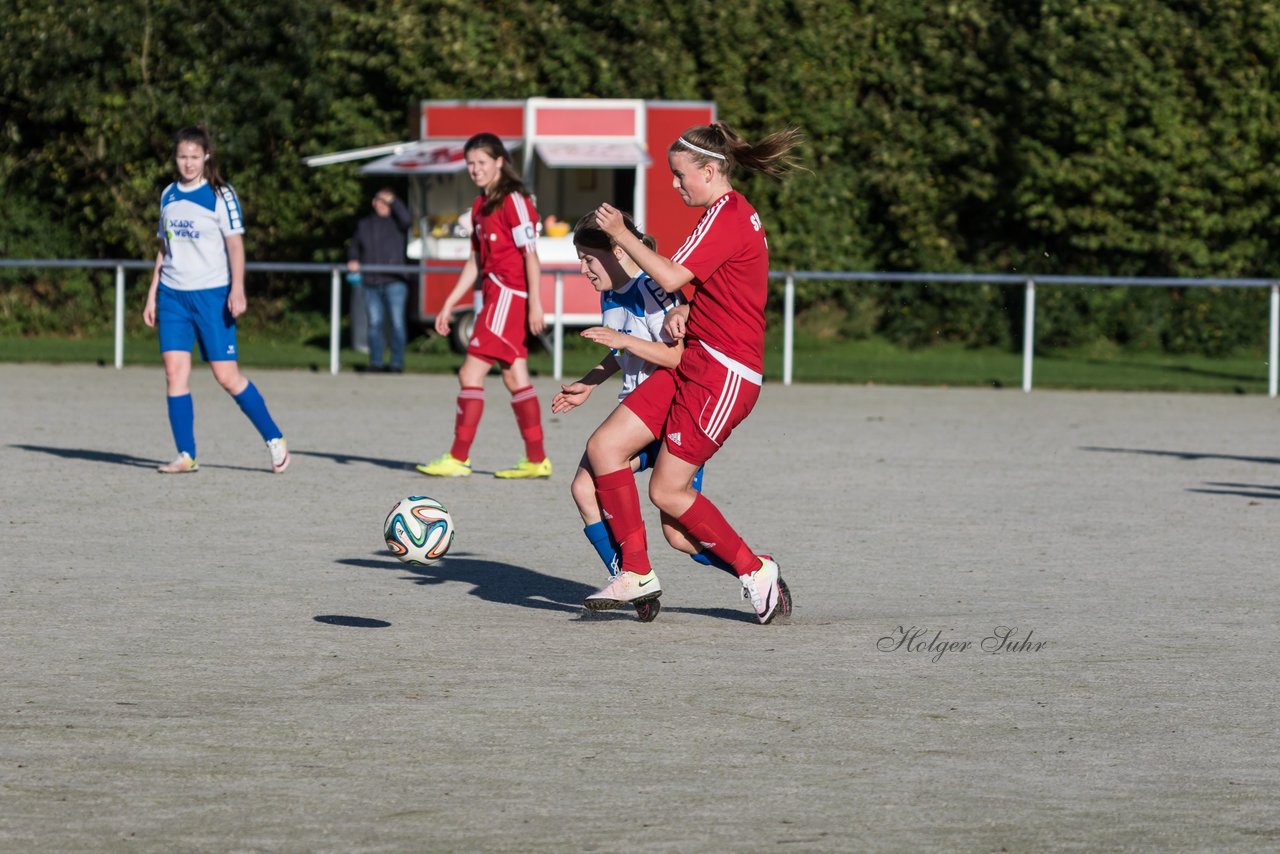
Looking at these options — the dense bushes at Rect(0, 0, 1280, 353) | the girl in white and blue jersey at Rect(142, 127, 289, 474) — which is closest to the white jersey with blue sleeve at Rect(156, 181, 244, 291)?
the girl in white and blue jersey at Rect(142, 127, 289, 474)

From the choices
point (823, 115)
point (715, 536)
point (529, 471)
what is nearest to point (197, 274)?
point (529, 471)

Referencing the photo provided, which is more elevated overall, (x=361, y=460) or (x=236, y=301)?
(x=236, y=301)

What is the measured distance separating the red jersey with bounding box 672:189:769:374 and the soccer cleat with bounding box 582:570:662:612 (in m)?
0.87

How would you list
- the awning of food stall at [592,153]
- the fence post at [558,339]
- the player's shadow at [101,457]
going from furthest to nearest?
the awning of food stall at [592,153]
the fence post at [558,339]
the player's shadow at [101,457]

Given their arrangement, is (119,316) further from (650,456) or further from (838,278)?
(650,456)

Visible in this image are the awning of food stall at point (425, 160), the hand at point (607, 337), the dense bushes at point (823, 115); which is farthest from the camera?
the dense bushes at point (823, 115)

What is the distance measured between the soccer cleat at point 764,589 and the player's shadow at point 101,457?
5.83 m

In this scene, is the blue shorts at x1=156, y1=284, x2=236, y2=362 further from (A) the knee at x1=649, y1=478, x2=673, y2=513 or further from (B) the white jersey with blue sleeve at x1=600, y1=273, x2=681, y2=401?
(A) the knee at x1=649, y1=478, x2=673, y2=513

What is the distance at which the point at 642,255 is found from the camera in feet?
22.1

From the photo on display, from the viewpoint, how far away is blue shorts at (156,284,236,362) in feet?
39.1

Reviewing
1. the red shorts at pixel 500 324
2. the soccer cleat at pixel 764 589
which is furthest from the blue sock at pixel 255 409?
the soccer cleat at pixel 764 589

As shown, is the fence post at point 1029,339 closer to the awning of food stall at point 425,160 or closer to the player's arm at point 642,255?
the awning of food stall at point 425,160

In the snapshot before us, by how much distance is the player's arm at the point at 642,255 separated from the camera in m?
6.70

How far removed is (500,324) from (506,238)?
516 millimetres
